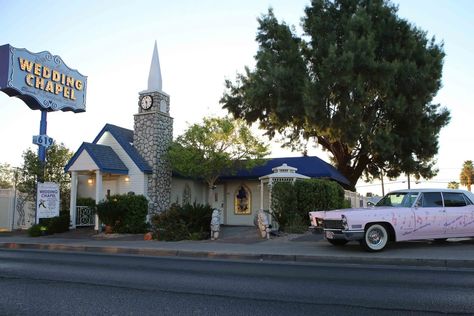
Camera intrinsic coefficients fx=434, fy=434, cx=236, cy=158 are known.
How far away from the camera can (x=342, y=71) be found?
2348cm

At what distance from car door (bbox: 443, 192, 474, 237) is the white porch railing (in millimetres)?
17184

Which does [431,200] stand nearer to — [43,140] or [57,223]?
[57,223]

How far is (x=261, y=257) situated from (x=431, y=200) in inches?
196

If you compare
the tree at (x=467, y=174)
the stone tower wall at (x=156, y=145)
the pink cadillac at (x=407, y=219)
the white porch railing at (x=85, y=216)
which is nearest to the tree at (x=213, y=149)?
the stone tower wall at (x=156, y=145)

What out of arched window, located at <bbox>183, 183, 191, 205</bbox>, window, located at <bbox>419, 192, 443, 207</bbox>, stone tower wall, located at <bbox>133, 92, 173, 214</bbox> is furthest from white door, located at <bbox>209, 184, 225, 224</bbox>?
window, located at <bbox>419, 192, 443, 207</bbox>

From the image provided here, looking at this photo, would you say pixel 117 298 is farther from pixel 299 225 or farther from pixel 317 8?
pixel 317 8

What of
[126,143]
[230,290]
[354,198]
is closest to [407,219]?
[230,290]

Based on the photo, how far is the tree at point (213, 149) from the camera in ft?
72.2

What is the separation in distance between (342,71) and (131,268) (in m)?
17.6

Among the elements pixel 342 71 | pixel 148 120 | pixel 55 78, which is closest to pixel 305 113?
pixel 342 71

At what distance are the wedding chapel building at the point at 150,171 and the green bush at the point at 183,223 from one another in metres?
3.68

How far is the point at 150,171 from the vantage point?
22.2 meters

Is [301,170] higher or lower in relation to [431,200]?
higher

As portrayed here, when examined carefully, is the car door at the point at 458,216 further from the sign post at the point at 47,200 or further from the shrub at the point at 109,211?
the sign post at the point at 47,200
